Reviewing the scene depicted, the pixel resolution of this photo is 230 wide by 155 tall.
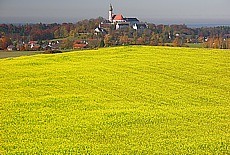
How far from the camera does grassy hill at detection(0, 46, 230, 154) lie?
6.97m

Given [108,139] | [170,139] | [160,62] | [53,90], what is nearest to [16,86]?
[53,90]

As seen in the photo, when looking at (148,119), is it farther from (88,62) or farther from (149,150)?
(88,62)

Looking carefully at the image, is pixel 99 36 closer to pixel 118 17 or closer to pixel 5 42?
pixel 5 42

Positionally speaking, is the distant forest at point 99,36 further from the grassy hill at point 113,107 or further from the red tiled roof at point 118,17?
the red tiled roof at point 118,17

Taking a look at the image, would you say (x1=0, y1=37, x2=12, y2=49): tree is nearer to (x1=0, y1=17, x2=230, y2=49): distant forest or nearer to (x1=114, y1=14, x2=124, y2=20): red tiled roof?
(x1=0, y1=17, x2=230, y2=49): distant forest

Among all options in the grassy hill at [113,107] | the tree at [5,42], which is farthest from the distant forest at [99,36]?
the grassy hill at [113,107]

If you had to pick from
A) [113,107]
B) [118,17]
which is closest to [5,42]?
[113,107]

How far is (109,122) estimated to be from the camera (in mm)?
8281

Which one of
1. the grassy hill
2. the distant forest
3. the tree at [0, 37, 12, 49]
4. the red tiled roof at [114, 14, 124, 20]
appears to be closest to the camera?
the grassy hill

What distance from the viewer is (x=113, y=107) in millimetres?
9562

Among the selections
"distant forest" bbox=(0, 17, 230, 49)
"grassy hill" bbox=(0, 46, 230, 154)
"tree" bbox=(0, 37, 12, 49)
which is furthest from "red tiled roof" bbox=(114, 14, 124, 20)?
"grassy hill" bbox=(0, 46, 230, 154)

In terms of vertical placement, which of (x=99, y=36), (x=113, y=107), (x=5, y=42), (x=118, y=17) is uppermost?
(x=118, y=17)

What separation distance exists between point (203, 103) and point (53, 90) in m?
5.01

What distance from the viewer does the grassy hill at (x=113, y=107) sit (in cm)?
697
